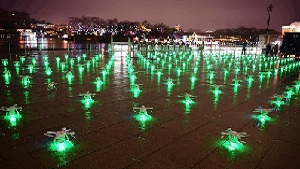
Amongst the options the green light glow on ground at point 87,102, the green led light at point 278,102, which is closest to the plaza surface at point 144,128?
the green light glow on ground at point 87,102

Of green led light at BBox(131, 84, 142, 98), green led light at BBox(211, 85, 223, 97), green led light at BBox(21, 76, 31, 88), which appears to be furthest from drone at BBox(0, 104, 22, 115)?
green led light at BBox(211, 85, 223, 97)

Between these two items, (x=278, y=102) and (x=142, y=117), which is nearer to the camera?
(x=142, y=117)

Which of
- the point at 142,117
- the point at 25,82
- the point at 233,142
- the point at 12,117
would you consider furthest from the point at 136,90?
→ the point at 233,142

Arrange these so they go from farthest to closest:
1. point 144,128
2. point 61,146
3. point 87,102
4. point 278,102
A: point 278,102 → point 87,102 → point 144,128 → point 61,146

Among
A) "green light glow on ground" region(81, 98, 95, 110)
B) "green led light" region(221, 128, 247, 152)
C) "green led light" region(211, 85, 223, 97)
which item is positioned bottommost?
"green led light" region(221, 128, 247, 152)

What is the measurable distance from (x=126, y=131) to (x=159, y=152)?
1215 mm

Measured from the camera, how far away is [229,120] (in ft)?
22.5

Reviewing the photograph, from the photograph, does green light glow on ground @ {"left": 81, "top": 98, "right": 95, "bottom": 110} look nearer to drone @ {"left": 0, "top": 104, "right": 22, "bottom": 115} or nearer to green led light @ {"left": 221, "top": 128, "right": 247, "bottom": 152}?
drone @ {"left": 0, "top": 104, "right": 22, "bottom": 115}

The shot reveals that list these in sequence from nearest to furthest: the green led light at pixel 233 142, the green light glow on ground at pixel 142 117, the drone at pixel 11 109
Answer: the green led light at pixel 233 142 < the drone at pixel 11 109 < the green light glow on ground at pixel 142 117

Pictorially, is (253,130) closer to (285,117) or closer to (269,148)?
(269,148)

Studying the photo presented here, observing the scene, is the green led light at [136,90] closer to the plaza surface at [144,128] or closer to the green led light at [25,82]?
the plaza surface at [144,128]

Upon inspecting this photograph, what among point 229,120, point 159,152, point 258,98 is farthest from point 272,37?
point 159,152

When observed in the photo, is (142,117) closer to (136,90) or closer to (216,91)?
(136,90)

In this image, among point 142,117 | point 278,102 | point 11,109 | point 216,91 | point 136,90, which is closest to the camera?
point 11,109
